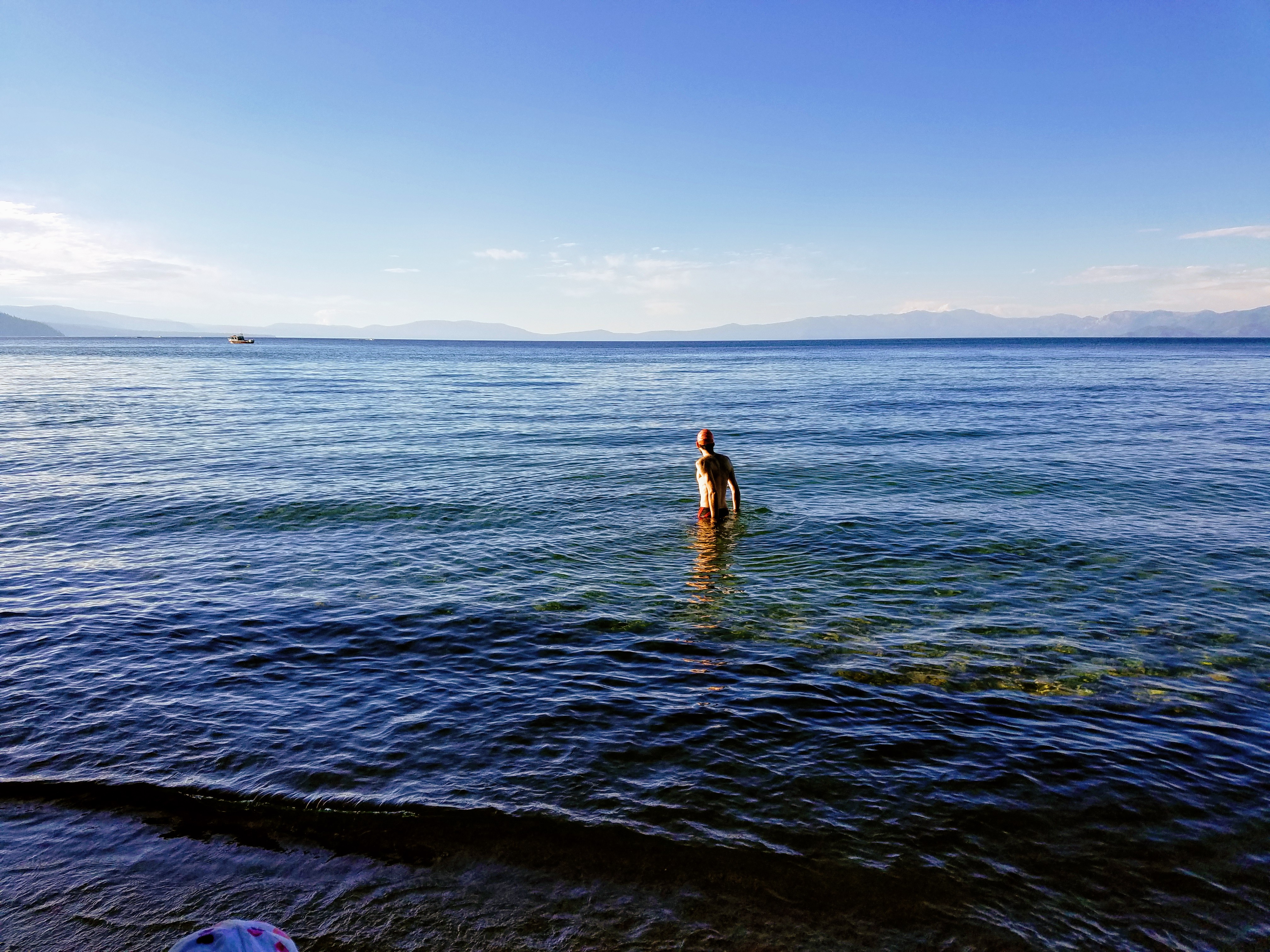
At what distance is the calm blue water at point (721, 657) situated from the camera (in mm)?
6758

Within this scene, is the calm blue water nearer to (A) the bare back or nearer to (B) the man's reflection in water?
(B) the man's reflection in water

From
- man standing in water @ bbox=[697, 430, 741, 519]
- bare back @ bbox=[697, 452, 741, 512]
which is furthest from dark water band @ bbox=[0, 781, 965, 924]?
bare back @ bbox=[697, 452, 741, 512]

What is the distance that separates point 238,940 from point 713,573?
11444mm

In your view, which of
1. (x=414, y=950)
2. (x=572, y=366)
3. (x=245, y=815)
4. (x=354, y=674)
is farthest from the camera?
(x=572, y=366)

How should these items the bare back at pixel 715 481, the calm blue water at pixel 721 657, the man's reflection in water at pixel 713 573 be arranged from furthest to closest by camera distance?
the bare back at pixel 715 481, the man's reflection in water at pixel 713 573, the calm blue water at pixel 721 657

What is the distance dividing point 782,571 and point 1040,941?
9.07 metres

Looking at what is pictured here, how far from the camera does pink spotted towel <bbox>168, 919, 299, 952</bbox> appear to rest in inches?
133

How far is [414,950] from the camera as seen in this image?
5.39 m

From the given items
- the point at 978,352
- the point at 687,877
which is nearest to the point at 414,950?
the point at 687,877

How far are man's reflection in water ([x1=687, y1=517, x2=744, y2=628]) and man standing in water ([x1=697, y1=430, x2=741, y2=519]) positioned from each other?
0.79 feet

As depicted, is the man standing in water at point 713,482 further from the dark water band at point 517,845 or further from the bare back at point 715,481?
the dark water band at point 517,845

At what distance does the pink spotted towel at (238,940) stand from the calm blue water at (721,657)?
2.35 meters

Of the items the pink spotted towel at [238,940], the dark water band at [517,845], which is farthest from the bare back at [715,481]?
the pink spotted towel at [238,940]

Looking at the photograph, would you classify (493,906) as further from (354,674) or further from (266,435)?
(266,435)
